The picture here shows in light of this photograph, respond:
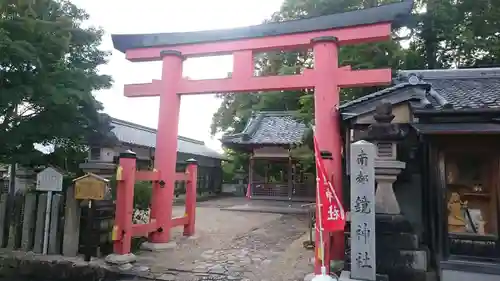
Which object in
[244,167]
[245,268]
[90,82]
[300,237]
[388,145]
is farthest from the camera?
[244,167]

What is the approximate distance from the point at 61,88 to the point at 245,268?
575 centimetres

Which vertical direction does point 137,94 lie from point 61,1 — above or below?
below

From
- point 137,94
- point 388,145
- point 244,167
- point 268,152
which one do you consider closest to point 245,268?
point 388,145

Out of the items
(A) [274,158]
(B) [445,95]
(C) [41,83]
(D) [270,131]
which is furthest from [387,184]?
(D) [270,131]

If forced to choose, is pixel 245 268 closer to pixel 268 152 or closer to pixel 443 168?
pixel 443 168

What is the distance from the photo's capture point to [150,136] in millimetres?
23453

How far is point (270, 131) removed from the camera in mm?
21047

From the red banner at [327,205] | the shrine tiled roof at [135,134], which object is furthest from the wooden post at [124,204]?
the shrine tiled roof at [135,134]

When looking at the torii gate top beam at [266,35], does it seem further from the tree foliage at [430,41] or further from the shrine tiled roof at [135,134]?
the shrine tiled roof at [135,134]

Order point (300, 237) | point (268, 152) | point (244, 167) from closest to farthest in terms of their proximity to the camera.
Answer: point (300, 237)
point (268, 152)
point (244, 167)

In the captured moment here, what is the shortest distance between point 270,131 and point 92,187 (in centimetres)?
1496

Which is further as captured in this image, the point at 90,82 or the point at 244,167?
the point at 244,167

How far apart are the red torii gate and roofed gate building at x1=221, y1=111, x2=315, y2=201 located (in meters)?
11.2

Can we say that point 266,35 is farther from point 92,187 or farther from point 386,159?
point 92,187
